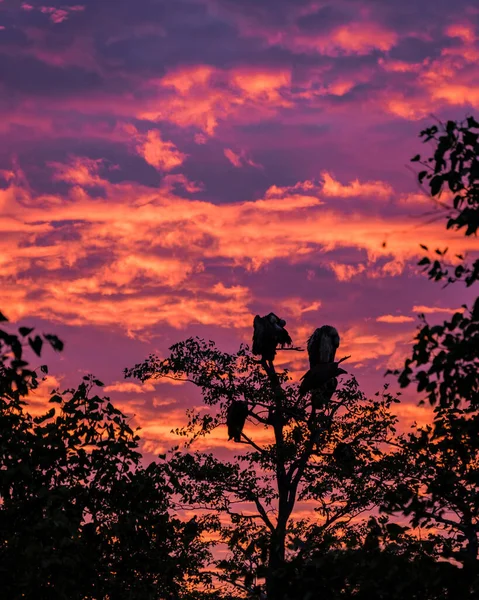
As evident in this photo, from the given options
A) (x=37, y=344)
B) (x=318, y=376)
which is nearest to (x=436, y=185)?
(x=37, y=344)

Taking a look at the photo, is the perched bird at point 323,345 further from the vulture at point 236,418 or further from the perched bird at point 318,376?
the vulture at point 236,418

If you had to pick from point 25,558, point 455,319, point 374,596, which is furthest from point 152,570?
point 455,319

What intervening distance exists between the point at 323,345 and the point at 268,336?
2.25 m

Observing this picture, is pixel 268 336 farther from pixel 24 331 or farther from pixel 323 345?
pixel 24 331

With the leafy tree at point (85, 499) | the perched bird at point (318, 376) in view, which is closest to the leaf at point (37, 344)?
the leafy tree at point (85, 499)

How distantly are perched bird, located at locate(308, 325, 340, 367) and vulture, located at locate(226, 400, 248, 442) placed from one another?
3.17m

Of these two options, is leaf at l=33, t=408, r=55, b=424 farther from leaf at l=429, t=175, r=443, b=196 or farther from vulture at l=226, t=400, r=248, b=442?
vulture at l=226, t=400, r=248, b=442

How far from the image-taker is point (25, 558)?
47.4ft

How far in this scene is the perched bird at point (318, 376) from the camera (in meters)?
33.2

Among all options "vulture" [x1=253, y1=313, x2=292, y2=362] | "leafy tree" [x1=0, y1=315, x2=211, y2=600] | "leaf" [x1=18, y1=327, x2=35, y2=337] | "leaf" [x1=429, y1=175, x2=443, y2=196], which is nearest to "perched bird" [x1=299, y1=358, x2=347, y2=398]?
"vulture" [x1=253, y1=313, x2=292, y2=362]

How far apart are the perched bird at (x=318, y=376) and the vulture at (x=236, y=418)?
2.26 metres

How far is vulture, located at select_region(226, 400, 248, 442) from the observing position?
33.8m

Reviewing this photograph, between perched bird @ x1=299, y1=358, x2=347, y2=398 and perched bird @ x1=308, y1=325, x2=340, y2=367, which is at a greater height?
perched bird @ x1=308, y1=325, x2=340, y2=367

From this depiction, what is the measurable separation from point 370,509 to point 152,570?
16047 millimetres
